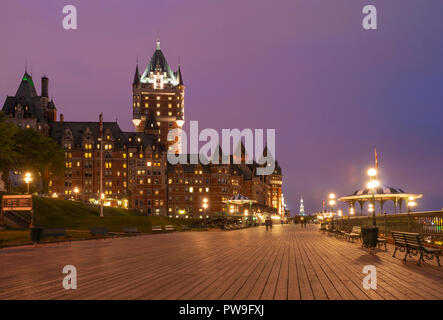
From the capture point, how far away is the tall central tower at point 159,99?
16062 cm

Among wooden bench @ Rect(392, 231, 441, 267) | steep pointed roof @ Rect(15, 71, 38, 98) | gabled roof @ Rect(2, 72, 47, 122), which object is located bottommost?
wooden bench @ Rect(392, 231, 441, 267)

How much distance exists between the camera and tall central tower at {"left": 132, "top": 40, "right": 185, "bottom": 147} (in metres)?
161

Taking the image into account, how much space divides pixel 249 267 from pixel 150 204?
111542mm

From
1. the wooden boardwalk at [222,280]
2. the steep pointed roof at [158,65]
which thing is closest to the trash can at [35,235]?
the wooden boardwalk at [222,280]

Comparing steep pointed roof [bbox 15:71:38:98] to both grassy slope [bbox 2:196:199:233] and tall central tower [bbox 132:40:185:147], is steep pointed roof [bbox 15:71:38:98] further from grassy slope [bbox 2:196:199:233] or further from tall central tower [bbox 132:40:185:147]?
grassy slope [bbox 2:196:199:233]

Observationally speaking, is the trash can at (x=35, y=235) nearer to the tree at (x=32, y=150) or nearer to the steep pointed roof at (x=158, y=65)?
the tree at (x=32, y=150)

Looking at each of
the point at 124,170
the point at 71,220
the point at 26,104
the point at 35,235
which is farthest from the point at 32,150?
the point at 26,104

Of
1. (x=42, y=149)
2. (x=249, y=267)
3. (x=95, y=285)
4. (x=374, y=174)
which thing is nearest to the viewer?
(x=95, y=285)

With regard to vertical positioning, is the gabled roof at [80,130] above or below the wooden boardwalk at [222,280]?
above

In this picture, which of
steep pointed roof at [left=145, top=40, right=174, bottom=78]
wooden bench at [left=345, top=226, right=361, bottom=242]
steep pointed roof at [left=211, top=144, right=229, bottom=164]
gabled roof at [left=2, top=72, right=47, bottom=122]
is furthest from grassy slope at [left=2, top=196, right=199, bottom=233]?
steep pointed roof at [left=145, top=40, right=174, bottom=78]

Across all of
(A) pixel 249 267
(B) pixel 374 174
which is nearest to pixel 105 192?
(B) pixel 374 174

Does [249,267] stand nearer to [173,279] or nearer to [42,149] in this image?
[173,279]

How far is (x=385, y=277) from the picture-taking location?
448 inches

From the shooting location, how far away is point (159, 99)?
16388 centimetres
